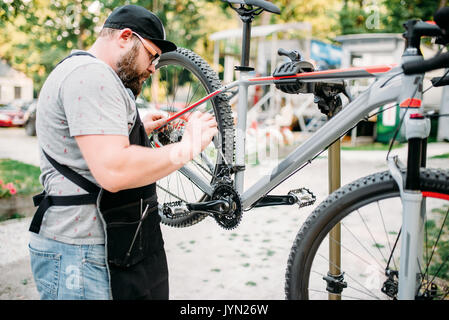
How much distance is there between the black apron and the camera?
150 cm

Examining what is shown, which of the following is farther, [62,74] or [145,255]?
[145,255]

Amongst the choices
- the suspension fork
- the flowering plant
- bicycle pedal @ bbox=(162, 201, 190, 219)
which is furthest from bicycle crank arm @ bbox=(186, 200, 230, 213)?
the flowering plant

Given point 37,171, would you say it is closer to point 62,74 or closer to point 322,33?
point 62,74

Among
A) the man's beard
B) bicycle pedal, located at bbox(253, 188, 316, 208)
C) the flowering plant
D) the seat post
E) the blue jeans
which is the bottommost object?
the flowering plant

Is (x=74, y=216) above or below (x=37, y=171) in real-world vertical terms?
above

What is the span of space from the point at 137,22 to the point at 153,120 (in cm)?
89

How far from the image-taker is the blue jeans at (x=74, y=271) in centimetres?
150

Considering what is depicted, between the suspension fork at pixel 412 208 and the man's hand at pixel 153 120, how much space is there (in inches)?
56.3

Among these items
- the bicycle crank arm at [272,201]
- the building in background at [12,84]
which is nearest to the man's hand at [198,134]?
the bicycle crank arm at [272,201]

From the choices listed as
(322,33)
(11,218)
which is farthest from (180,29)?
(11,218)

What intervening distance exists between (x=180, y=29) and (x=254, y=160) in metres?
10.7

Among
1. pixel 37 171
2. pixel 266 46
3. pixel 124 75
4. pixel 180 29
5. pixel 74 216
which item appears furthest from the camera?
pixel 180 29

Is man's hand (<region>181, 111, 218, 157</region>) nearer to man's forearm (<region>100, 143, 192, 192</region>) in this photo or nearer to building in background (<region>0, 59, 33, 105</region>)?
man's forearm (<region>100, 143, 192, 192</region>)

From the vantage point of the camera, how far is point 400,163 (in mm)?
1393
